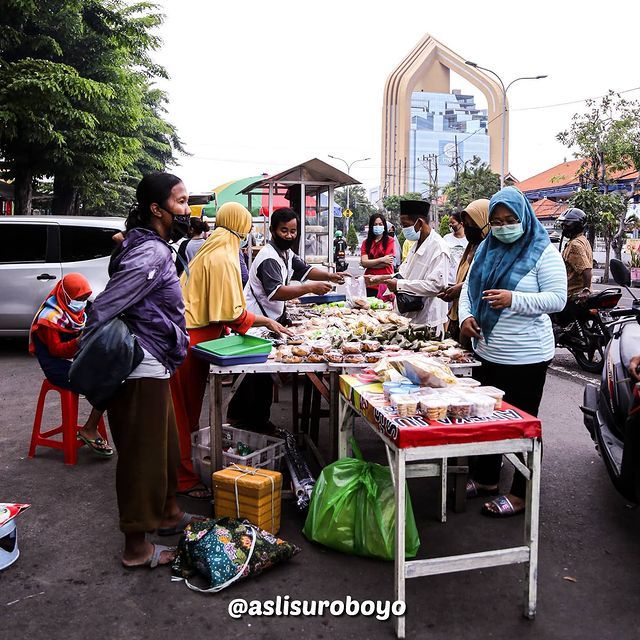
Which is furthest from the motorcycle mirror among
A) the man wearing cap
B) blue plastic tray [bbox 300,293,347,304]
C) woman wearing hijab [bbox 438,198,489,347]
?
blue plastic tray [bbox 300,293,347,304]

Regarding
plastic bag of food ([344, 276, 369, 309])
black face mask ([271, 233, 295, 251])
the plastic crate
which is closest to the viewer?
the plastic crate

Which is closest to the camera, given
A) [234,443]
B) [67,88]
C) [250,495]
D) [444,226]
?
[250,495]

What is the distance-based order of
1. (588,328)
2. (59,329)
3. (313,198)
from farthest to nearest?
1. (313,198)
2. (588,328)
3. (59,329)

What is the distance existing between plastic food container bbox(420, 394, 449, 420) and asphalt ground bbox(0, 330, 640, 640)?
2.84ft

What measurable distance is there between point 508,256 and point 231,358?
1.65 meters

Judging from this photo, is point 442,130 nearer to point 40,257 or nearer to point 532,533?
point 40,257

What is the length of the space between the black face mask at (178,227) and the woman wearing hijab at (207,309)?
648 millimetres

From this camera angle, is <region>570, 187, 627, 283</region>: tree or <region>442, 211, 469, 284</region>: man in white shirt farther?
<region>570, 187, 627, 283</region>: tree

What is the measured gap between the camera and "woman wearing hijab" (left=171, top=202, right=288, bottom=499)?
3.95 m

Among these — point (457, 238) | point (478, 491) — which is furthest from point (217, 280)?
point (457, 238)

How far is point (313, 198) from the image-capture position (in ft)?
39.7

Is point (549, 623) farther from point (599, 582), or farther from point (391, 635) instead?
point (391, 635)

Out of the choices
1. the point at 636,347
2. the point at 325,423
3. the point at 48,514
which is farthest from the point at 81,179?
the point at 636,347

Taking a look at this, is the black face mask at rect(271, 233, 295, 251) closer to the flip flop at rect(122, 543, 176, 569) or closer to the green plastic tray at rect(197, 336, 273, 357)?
the green plastic tray at rect(197, 336, 273, 357)
